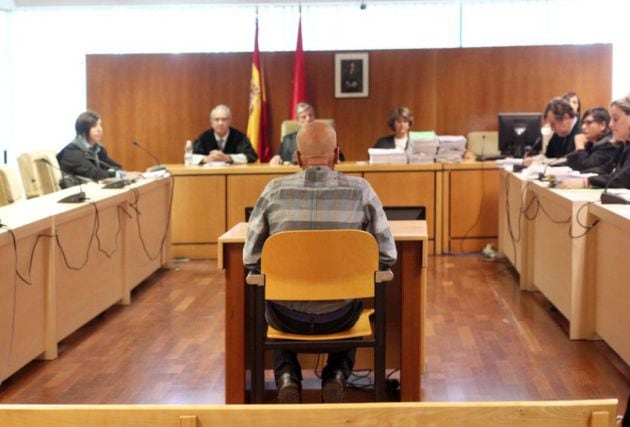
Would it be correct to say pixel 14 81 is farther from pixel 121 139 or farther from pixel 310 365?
pixel 310 365

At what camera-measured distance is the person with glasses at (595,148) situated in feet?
22.4

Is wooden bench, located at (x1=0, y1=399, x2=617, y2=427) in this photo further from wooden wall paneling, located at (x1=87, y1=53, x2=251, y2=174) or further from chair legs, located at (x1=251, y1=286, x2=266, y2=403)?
wooden wall paneling, located at (x1=87, y1=53, x2=251, y2=174)

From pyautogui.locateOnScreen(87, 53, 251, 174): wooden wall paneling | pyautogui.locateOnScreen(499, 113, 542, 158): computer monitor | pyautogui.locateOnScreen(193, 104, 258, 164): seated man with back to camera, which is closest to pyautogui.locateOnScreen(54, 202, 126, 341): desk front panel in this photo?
pyautogui.locateOnScreen(193, 104, 258, 164): seated man with back to camera

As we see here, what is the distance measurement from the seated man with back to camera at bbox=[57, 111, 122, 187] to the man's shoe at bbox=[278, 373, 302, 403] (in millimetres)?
4086

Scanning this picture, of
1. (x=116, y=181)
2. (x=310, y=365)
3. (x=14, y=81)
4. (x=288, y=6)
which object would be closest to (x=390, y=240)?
(x=310, y=365)

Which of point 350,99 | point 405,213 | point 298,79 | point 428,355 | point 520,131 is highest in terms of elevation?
point 298,79

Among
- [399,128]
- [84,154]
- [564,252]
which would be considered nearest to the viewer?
[564,252]

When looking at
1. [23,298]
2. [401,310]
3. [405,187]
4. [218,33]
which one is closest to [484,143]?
[405,187]

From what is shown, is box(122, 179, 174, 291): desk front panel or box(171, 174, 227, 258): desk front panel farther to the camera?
box(171, 174, 227, 258): desk front panel

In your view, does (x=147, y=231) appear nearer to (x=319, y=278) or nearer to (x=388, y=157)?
(x=388, y=157)

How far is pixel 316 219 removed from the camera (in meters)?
3.62

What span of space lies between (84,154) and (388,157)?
8.44ft

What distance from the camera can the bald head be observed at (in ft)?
12.2

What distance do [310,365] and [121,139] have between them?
6.10 m
